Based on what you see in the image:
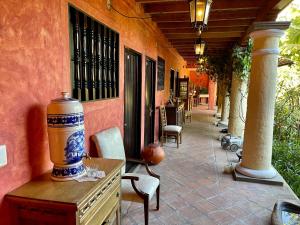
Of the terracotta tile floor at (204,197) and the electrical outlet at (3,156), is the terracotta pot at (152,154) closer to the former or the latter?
the terracotta tile floor at (204,197)

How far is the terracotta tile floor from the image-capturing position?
7.98 feet

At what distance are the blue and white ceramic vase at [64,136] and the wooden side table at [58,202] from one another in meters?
0.08

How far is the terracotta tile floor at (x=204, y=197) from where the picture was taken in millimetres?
2432

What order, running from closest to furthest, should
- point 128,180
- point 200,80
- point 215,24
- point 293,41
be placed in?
point 128,180
point 293,41
point 215,24
point 200,80

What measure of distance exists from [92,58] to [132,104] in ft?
5.28

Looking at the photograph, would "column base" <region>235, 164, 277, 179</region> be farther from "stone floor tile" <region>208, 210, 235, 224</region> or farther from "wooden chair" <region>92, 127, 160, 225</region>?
"wooden chair" <region>92, 127, 160, 225</region>

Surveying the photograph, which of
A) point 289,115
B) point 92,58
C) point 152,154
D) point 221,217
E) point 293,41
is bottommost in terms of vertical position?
point 221,217

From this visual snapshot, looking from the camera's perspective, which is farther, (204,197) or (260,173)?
(260,173)

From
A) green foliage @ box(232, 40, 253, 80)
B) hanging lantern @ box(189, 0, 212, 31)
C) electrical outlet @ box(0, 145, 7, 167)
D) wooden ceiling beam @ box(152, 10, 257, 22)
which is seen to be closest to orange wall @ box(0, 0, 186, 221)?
electrical outlet @ box(0, 145, 7, 167)

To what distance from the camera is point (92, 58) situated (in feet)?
7.49

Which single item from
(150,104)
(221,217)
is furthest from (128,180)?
(150,104)

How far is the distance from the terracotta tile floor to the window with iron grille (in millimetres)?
1390

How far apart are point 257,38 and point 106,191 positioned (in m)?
2.99

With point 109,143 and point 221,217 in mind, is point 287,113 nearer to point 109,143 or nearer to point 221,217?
point 221,217
